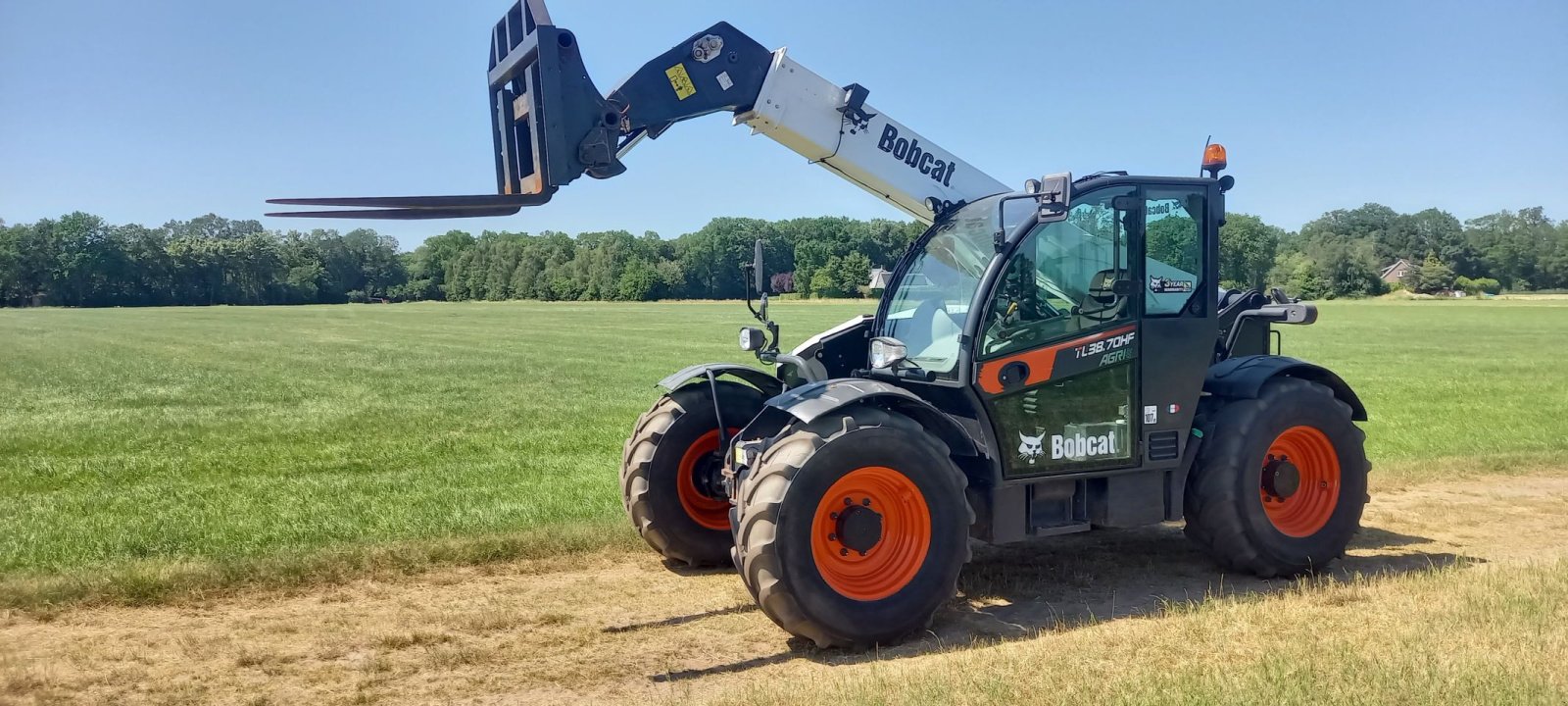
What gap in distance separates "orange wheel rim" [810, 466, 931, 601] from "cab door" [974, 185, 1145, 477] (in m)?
0.75

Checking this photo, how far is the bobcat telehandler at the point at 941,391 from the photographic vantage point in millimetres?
5598

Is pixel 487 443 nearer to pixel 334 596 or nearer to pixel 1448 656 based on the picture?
pixel 334 596

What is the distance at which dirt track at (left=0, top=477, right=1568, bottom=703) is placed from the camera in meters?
4.98

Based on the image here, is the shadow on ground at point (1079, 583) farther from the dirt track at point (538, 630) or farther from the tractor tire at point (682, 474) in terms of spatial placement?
the tractor tire at point (682, 474)

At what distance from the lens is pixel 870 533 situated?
221 inches

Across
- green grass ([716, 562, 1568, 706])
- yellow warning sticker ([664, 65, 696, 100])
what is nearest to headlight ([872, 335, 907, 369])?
green grass ([716, 562, 1568, 706])

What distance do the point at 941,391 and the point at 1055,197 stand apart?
1357 millimetres

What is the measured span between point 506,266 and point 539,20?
10703 cm

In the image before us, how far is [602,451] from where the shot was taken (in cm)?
1253

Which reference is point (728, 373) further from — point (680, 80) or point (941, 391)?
point (680, 80)

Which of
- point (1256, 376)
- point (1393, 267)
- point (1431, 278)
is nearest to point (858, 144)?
point (1256, 376)

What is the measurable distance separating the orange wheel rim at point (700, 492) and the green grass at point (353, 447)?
0.92 metres

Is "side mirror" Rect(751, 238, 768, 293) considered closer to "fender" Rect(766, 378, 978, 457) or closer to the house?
"fender" Rect(766, 378, 978, 457)

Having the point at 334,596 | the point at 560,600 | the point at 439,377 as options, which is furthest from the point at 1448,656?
the point at 439,377
